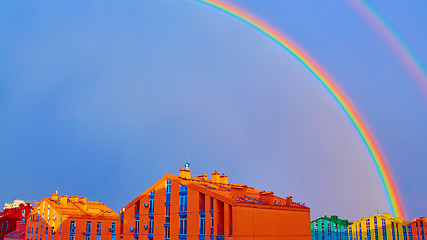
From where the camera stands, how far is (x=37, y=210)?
78.3 metres

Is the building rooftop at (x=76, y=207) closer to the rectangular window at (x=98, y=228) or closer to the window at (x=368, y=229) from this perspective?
the rectangular window at (x=98, y=228)

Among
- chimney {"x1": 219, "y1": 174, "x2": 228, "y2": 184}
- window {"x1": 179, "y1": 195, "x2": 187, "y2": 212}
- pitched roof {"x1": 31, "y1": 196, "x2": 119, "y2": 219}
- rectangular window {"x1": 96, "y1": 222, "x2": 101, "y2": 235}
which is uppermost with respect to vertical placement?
chimney {"x1": 219, "y1": 174, "x2": 228, "y2": 184}

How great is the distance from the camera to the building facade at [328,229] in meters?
109

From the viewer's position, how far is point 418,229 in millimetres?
97125

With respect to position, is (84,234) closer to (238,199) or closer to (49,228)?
(49,228)

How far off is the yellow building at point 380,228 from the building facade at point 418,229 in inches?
44.4

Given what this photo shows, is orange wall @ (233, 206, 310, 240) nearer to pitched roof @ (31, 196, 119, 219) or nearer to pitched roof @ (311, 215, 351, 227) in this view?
pitched roof @ (31, 196, 119, 219)

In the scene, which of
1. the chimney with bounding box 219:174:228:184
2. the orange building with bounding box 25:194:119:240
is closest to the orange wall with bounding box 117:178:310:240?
the chimney with bounding box 219:174:228:184

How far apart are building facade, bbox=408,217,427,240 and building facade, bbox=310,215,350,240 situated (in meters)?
18.0

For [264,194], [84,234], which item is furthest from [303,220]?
[84,234]

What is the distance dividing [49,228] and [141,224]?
33.1m

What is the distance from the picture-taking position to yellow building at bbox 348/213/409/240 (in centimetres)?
9975

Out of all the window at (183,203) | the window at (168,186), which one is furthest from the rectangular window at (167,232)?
the window at (168,186)

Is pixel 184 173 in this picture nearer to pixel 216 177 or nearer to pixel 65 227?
pixel 216 177
